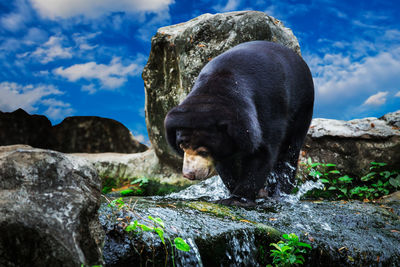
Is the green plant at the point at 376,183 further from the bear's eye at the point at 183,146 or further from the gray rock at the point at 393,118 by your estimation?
the bear's eye at the point at 183,146

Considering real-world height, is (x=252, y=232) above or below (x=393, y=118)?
below

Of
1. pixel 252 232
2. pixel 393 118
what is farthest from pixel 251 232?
pixel 393 118

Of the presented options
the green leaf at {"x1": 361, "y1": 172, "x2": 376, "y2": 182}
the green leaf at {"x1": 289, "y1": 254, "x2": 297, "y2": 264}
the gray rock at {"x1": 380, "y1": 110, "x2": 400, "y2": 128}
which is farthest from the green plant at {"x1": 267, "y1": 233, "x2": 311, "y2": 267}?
the gray rock at {"x1": 380, "y1": 110, "x2": 400, "y2": 128}

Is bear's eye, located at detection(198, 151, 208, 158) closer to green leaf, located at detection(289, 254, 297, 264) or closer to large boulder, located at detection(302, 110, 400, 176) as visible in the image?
green leaf, located at detection(289, 254, 297, 264)

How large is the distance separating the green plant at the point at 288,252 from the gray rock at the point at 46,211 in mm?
1161

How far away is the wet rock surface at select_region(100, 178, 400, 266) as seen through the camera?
6.30 ft

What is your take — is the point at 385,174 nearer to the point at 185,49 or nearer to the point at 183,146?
the point at 185,49

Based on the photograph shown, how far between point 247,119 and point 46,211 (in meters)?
2.14

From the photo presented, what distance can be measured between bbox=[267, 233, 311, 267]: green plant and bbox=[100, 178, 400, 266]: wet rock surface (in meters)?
0.09

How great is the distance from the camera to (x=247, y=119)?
329 centimetres

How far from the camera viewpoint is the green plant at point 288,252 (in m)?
2.32

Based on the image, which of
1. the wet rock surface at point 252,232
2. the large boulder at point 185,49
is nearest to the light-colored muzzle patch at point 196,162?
the wet rock surface at point 252,232

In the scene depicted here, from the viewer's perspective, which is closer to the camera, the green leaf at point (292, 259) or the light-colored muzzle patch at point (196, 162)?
the green leaf at point (292, 259)

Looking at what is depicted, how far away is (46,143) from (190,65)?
4673 millimetres
